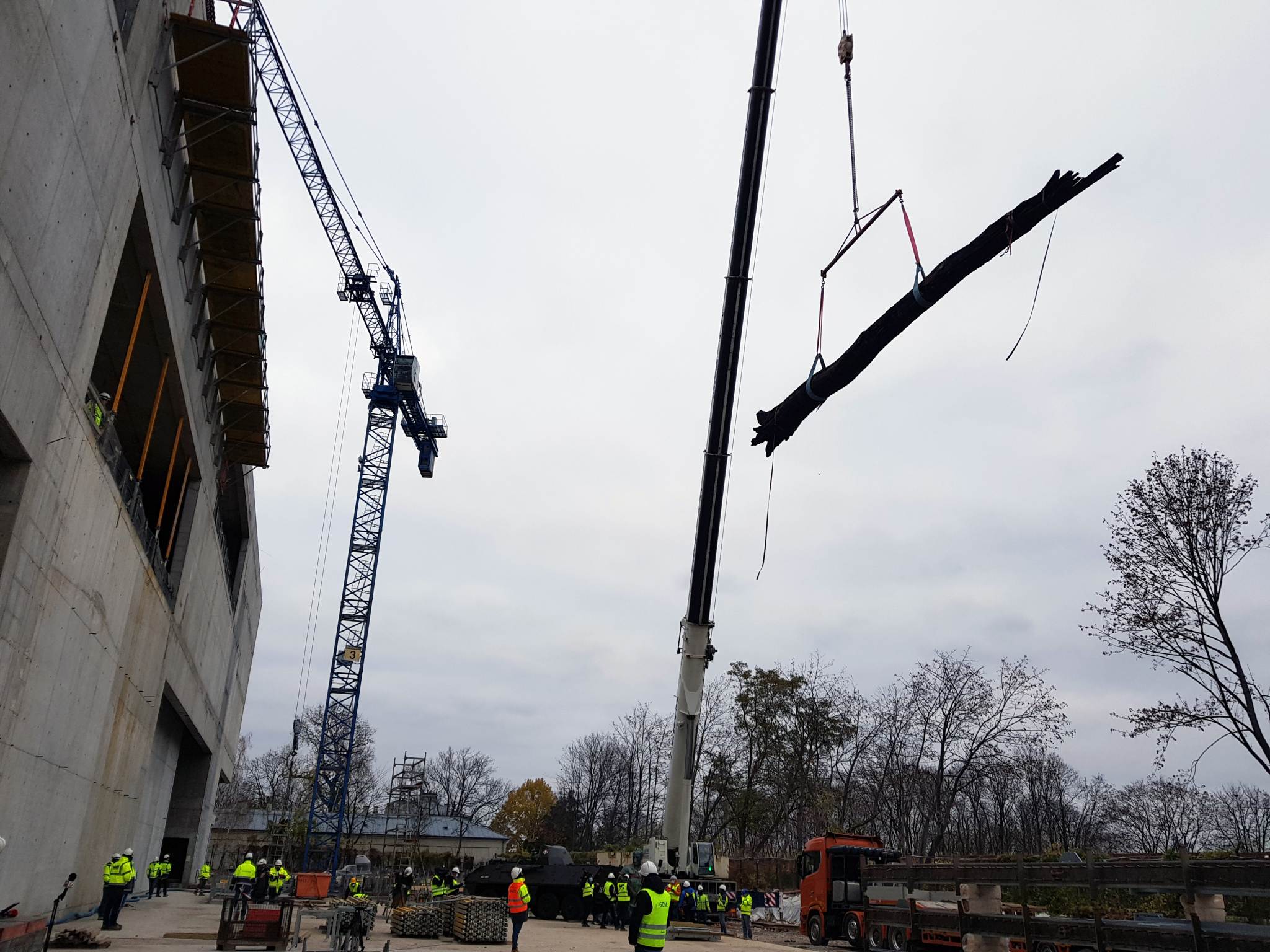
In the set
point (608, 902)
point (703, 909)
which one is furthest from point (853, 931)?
point (608, 902)

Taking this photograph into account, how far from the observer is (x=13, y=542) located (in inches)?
425

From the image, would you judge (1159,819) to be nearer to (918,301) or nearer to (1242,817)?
(1242,817)

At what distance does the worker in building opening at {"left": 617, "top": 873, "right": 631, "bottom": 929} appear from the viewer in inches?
852

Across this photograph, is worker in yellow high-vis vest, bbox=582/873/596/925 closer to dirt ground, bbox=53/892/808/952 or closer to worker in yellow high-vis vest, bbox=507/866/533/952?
dirt ground, bbox=53/892/808/952

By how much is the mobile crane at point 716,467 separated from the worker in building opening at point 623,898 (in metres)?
3.34

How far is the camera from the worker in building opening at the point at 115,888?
55.4ft

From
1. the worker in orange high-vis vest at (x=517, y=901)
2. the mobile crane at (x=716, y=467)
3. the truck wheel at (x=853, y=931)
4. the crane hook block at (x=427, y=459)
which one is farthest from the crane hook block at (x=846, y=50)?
the crane hook block at (x=427, y=459)

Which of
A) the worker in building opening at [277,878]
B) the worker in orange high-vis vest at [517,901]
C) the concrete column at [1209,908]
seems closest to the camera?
the concrete column at [1209,908]

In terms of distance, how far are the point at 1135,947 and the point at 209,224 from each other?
20.9 m

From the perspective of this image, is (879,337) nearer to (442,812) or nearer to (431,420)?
(431,420)

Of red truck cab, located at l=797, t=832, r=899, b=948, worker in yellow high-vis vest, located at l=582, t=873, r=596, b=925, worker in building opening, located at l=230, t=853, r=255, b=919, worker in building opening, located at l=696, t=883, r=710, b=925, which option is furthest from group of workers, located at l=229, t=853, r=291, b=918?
red truck cab, located at l=797, t=832, r=899, b=948

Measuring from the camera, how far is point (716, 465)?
61.8ft

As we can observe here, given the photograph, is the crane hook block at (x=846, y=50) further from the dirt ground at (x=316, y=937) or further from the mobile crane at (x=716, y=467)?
the dirt ground at (x=316, y=937)

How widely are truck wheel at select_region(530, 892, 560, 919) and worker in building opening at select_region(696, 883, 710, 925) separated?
6.82 metres
